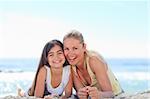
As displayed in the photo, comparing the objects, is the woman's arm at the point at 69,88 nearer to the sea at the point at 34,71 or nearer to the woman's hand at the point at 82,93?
the woman's hand at the point at 82,93

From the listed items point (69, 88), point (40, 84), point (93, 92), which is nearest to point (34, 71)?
point (40, 84)

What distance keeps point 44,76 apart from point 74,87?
0.19 meters

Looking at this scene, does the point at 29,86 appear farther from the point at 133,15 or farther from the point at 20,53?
the point at 133,15

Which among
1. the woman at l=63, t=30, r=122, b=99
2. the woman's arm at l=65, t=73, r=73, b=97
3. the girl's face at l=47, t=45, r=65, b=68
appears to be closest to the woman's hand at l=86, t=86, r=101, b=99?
the woman at l=63, t=30, r=122, b=99

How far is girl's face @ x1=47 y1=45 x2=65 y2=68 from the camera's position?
2066 mm

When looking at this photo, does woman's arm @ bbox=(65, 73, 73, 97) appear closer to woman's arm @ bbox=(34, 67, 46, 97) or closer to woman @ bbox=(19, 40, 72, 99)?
woman @ bbox=(19, 40, 72, 99)

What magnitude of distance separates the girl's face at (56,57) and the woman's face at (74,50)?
31 millimetres

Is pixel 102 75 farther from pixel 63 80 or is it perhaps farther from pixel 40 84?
pixel 40 84

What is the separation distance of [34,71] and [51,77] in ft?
0.36

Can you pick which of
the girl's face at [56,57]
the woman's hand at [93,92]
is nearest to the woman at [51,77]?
the girl's face at [56,57]

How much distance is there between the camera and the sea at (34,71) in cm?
212

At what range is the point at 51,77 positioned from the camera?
6.91 ft

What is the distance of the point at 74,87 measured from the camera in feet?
6.91

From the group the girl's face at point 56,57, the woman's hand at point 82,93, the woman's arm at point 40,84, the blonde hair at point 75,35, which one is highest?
the blonde hair at point 75,35
